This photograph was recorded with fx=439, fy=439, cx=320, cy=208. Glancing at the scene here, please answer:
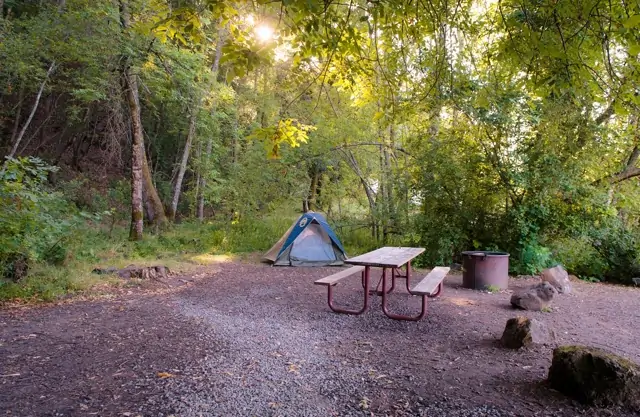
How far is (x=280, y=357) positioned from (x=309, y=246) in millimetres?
5808

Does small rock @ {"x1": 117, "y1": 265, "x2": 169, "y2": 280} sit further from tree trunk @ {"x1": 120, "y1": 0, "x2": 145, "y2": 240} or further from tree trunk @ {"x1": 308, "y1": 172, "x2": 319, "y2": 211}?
tree trunk @ {"x1": 308, "y1": 172, "x2": 319, "y2": 211}

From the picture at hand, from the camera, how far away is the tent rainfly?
9.41 meters

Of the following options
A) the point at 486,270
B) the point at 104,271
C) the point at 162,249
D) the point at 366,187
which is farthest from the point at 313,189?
the point at 104,271

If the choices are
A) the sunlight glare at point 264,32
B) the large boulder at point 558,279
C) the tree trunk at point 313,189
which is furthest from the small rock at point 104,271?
the large boulder at point 558,279

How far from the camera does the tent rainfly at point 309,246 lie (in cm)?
941

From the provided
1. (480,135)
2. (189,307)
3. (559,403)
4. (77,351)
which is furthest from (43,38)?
(559,403)

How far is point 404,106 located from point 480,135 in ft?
15.1

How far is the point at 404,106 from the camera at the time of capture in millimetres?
4340

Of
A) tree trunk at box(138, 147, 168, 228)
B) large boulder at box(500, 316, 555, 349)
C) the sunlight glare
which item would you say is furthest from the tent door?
the sunlight glare

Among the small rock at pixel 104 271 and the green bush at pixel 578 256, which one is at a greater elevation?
the green bush at pixel 578 256

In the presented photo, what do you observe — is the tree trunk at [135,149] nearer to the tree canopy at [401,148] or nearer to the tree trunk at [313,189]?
the tree canopy at [401,148]

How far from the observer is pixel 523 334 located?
388cm

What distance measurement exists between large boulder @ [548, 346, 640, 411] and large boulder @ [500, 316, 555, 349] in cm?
92

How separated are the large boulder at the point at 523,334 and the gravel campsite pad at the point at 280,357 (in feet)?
0.37
